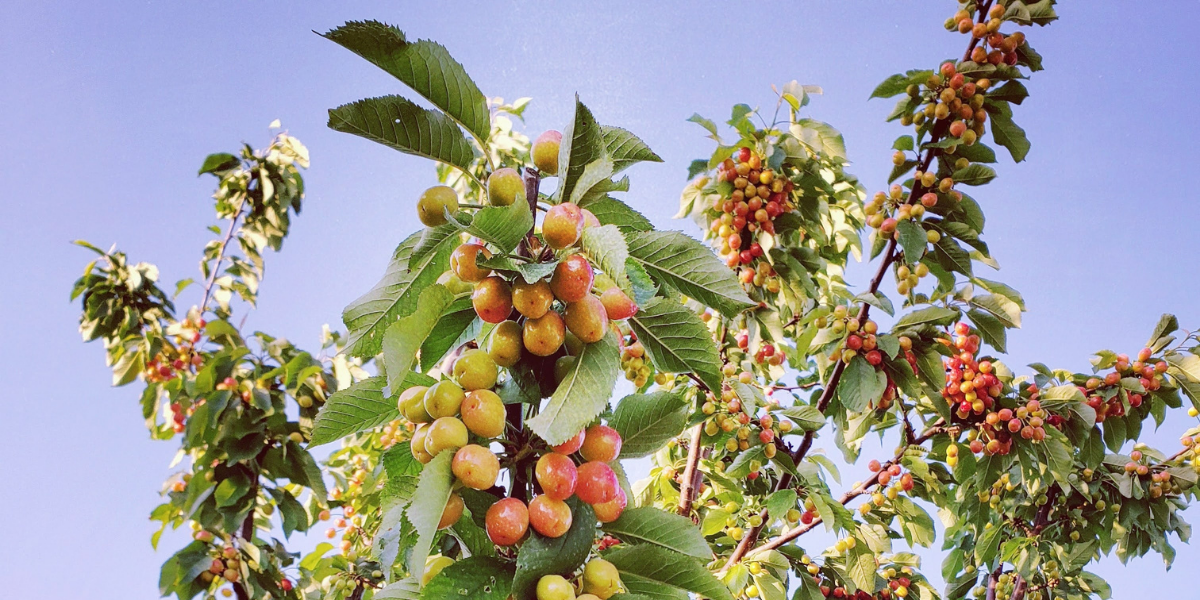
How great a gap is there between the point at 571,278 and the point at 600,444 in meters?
0.25

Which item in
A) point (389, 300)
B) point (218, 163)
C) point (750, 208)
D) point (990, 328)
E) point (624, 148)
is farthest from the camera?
point (218, 163)

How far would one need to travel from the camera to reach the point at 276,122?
499 cm

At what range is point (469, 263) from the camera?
94 cm

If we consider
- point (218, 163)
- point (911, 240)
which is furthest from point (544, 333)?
point (218, 163)

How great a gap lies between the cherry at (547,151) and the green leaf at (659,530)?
0.54m

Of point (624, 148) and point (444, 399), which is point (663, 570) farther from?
point (624, 148)

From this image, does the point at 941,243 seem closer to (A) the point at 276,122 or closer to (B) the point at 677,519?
(B) the point at 677,519

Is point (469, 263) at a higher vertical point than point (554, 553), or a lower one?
higher

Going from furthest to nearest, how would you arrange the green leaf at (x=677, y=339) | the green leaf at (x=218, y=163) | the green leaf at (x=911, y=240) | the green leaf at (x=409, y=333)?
the green leaf at (x=218, y=163)
the green leaf at (x=911, y=240)
the green leaf at (x=677, y=339)
the green leaf at (x=409, y=333)

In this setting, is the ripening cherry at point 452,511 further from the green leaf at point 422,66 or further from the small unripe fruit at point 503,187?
the green leaf at point 422,66

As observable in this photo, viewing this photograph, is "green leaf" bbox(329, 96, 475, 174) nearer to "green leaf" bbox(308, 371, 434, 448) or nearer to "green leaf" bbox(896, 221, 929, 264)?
"green leaf" bbox(308, 371, 434, 448)

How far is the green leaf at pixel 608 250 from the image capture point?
0.85m

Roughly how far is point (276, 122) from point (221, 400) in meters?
2.46

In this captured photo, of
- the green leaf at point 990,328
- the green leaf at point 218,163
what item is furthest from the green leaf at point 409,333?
the green leaf at point 218,163
